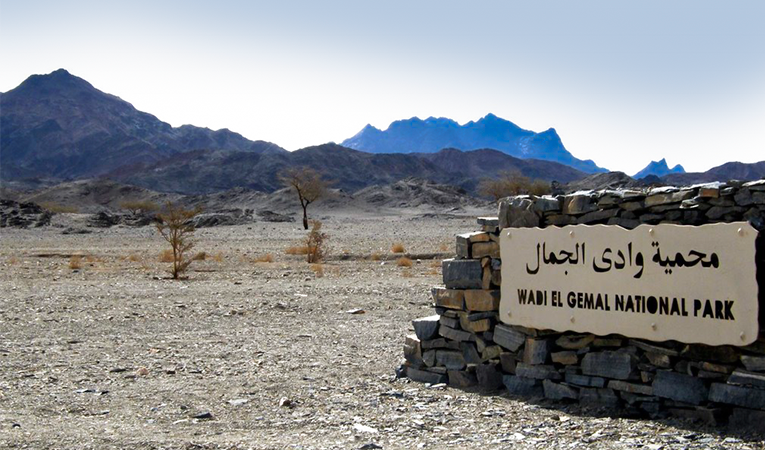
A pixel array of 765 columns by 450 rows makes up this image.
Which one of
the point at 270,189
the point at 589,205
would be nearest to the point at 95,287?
the point at 589,205

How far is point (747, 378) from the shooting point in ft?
19.7

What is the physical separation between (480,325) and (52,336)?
7.34m

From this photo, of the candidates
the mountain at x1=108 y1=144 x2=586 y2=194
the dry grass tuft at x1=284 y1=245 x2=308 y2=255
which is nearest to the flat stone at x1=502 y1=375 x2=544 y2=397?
the dry grass tuft at x1=284 y1=245 x2=308 y2=255

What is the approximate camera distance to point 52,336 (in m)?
11.8

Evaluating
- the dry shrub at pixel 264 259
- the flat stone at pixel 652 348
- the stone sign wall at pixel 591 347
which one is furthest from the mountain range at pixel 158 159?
the flat stone at pixel 652 348

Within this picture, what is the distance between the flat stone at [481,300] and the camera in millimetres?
8023

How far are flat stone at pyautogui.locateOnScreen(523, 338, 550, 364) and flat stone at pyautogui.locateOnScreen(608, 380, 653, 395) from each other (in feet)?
2.48

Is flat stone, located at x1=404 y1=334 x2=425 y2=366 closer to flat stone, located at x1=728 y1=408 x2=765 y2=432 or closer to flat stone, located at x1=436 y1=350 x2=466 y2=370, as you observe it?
flat stone, located at x1=436 y1=350 x2=466 y2=370

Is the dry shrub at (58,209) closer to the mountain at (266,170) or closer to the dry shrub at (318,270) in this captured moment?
the mountain at (266,170)

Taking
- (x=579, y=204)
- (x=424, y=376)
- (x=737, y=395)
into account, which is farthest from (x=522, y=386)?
(x=737, y=395)

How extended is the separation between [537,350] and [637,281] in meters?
1.30

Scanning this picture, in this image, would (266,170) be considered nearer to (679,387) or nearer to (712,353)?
(679,387)

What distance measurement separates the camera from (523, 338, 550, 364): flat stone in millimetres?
7492

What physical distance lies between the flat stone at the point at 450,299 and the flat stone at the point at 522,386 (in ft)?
3.11
